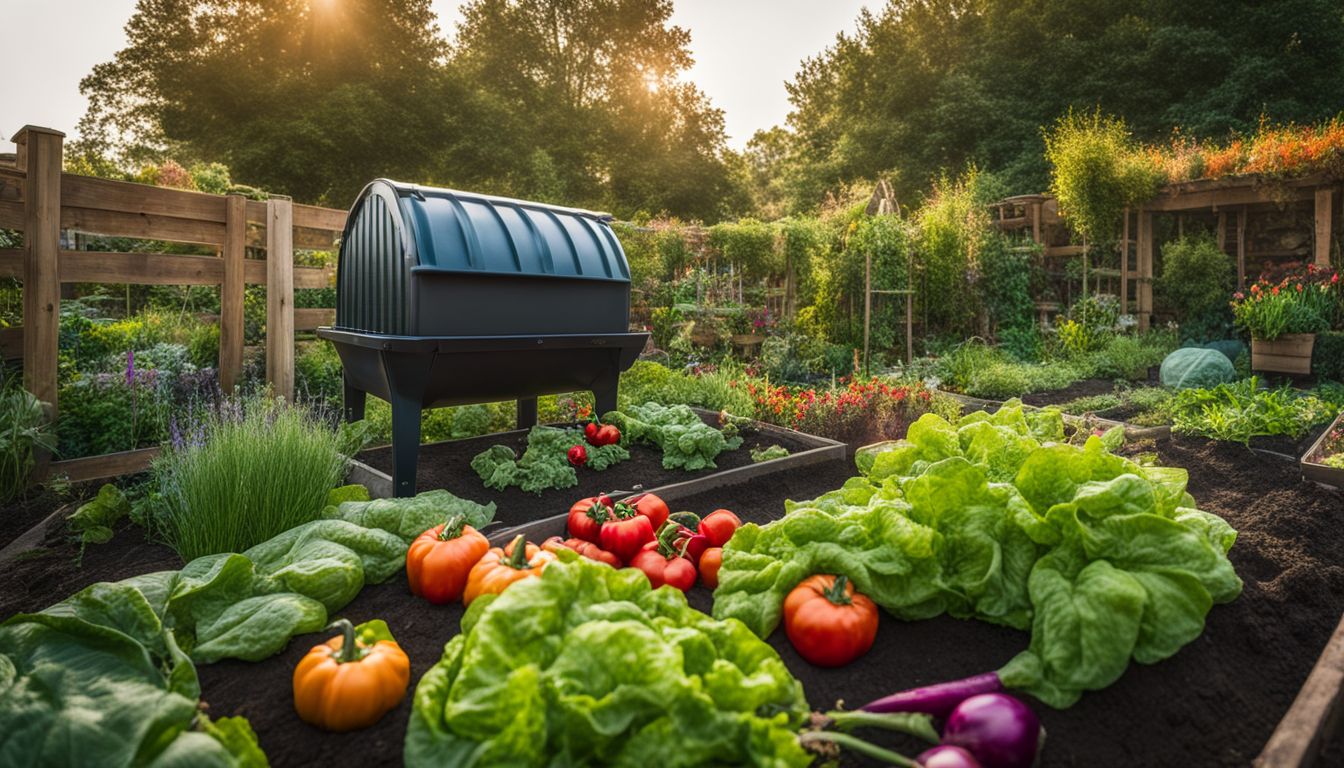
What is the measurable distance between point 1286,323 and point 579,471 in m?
8.23

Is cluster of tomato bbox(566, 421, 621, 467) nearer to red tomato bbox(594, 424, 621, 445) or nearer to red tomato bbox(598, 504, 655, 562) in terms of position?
red tomato bbox(594, 424, 621, 445)

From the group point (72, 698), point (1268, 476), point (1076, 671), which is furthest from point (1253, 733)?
point (1268, 476)

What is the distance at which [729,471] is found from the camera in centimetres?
412

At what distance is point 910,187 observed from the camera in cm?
2564

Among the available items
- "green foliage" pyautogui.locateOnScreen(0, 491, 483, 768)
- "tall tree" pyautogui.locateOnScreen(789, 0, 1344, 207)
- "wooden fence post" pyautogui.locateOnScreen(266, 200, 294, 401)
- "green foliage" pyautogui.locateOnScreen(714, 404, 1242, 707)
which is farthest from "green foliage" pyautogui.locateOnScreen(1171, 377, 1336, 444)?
"tall tree" pyautogui.locateOnScreen(789, 0, 1344, 207)

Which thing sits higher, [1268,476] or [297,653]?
[1268,476]

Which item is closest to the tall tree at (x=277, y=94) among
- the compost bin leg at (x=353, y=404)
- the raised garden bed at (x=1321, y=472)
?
the compost bin leg at (x=353, y=404)

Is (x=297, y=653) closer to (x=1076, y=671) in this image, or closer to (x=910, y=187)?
(x=1076, y=671)

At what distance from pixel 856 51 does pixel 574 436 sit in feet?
93.8

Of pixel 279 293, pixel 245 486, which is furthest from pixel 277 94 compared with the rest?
pixel 245 486

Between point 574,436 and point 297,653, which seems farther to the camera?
point 574,436

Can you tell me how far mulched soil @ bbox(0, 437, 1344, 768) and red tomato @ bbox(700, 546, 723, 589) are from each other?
7 cm

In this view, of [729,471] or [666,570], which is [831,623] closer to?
[666,570]

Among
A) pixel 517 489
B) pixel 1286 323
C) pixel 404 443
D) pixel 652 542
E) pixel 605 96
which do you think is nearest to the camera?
pixel 652 542
